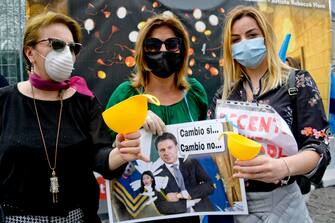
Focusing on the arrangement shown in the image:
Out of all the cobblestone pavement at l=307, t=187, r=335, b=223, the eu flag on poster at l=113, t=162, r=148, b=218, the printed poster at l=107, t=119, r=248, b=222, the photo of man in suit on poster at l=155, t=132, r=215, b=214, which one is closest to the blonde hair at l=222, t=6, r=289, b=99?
the printed poster at l=107, t=119, r=248, b=222

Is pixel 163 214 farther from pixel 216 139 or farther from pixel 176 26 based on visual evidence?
pixel 176 26

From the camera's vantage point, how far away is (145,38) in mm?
2184

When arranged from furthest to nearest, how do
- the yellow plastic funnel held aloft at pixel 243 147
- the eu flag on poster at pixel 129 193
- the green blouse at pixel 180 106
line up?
the green blouse at pixel 180 106, the eu flag on poster at pixel 129 193, the yellow plastic funnel held aloft at pixel 243 147

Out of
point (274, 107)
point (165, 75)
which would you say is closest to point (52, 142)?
point (165, 75)

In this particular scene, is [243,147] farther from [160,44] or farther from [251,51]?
[160,44]

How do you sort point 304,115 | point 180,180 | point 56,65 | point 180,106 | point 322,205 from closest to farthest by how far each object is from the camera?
point 304,115, point 56,65, point 180,180, point 180,106, point 322,205

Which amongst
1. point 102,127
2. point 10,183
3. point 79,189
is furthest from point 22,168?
point 102,127

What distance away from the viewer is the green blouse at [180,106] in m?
2.08

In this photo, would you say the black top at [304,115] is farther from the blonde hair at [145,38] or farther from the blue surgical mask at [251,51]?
the blonde hair at [145,38]

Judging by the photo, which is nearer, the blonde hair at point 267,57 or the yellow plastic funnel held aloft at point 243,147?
the yellow plastic funnel held aloft at point 243,147

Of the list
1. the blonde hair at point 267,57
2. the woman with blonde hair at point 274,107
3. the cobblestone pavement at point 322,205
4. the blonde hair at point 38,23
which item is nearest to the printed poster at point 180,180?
the woman with blonde hair at point 274,107

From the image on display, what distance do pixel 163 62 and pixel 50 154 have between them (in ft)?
2.61

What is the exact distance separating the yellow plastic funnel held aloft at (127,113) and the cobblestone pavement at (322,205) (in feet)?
13.0

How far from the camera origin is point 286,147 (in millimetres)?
1653
